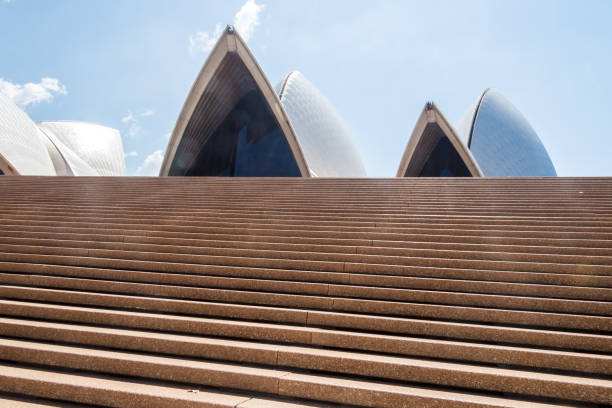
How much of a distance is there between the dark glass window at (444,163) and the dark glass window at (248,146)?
7.91 meters

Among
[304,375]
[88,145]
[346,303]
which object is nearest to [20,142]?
[88,145]

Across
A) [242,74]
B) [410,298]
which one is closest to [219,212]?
[410,298]

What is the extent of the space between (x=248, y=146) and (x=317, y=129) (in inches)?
314

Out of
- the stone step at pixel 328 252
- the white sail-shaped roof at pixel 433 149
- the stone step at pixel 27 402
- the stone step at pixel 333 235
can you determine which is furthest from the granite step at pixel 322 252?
the white sail-shaped roof at pixel 433 149

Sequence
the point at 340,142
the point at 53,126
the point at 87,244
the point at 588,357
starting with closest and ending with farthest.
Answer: the point at 588,357 → the point at 87,244 → the point at 340,142 → the point at 53,126

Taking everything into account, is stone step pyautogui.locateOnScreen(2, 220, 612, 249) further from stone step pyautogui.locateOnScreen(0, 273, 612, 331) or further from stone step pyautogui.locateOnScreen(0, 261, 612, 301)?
stone step pyautogui.locateOnScreen(0, 273, 612, 331)

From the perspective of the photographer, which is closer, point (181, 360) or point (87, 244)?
point (181, 360)

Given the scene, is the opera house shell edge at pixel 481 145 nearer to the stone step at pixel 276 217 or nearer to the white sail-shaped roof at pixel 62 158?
the stone step at pixel 276 217

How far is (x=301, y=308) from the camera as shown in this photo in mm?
3201

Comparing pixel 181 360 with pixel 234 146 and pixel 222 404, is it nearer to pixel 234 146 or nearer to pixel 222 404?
pixel 222 404

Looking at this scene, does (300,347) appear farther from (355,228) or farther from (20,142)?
(20,142)

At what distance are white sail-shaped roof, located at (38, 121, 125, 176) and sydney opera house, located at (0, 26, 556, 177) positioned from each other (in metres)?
0.16

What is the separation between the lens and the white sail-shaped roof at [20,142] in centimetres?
2048

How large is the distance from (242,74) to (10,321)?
16.3 m
